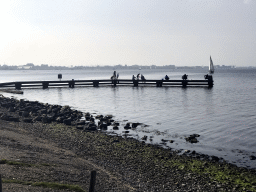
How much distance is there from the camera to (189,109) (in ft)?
92.3

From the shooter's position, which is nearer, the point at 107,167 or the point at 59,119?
the point at 107,167

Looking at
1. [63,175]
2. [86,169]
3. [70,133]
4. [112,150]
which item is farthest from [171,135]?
[63,175]

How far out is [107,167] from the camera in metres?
11.4

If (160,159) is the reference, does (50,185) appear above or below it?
above

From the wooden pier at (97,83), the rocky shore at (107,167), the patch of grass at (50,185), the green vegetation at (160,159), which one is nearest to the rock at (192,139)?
the rocky shore at (107,167)

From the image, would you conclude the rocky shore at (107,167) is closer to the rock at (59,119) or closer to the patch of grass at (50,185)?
the patch of grass at (50,185)

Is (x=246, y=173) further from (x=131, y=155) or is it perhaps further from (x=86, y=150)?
(x=86, y=150)

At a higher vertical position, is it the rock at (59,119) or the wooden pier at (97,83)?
the wooden pier at (97,83)

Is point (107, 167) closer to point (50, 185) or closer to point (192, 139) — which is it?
point (50, 185)

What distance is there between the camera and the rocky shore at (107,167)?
8648 mm

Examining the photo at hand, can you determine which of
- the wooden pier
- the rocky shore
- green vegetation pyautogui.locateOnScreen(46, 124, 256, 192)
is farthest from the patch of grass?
the wooden pier

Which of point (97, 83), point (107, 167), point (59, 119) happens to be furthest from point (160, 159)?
point (97, 83)

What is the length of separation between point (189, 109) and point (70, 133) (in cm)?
1420

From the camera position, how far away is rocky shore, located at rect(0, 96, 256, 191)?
8.65m
